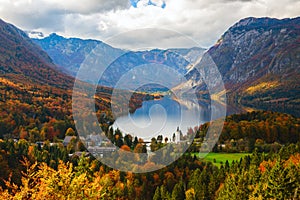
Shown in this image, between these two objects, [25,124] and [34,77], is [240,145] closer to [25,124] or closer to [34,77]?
[25,124]

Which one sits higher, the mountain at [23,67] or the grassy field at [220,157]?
the mountain at [23,67]

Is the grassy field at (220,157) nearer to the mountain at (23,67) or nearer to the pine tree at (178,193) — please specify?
the pine tree at (178,193)

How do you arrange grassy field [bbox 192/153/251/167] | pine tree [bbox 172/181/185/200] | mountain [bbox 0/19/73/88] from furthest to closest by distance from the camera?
mountain [bbox 0/19/73/88], grassy field [bbox 192/153/251/167], pine tree [bbox 172/181/185/200]

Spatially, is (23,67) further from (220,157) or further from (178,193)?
(178,193)

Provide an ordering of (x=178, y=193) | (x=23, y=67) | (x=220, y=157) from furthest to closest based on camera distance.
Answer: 1. (x=23, y=67)
2. (x=220, y=157)
3. (x=178, y=193)

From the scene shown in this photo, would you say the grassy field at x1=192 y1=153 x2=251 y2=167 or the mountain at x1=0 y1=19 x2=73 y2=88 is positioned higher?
the mountain at x1=0 y1=19 x2=73 y2=88

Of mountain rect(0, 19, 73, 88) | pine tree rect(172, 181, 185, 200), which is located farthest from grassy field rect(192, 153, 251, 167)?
mountain rect(0, 19, 73, 88)

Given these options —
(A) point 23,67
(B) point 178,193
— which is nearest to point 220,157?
(B) point 178,193

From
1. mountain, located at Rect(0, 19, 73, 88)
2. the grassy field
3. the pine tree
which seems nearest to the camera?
the pine tree

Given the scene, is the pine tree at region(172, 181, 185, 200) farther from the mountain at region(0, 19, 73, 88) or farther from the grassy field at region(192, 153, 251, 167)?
the mountain at region(0, 19, 73, 88)

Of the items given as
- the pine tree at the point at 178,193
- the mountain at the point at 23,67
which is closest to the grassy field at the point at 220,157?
the pine tree at the point at 178,193

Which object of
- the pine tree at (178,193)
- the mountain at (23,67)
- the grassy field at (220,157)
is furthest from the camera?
the mountain at (23,67)

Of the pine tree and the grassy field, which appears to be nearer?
the pine tree
